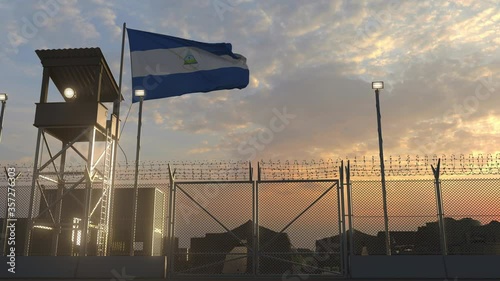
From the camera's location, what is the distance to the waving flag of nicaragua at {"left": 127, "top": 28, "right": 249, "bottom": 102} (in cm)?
1748

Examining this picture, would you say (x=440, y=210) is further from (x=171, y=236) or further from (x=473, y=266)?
(x=171, y=236)

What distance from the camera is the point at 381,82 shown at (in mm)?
15602

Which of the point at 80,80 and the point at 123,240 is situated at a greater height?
the point at 80,80

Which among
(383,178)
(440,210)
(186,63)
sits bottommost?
(440,210)

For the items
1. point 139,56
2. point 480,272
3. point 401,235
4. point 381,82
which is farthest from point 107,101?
point 480,272

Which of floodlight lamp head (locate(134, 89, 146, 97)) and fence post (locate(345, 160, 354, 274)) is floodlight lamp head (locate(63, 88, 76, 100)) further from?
fence post (locate(345, 160, 354, 274))

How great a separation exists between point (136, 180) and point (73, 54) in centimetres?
643

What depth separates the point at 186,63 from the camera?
17766mm

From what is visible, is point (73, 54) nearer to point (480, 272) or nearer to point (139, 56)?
point (139, 56)

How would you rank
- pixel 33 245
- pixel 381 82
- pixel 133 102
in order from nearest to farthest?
pixel 381 82 < pixel 133 102 < pixel 33 245

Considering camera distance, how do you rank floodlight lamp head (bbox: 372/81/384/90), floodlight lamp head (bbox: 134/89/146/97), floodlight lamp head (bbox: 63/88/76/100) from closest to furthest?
floodlight lamp head (bbox: 372/81/384/90) → floodlight lamp head (bbox: 134/89/146/97) → floodlight lamp head (bbox: 63/88/76/100)

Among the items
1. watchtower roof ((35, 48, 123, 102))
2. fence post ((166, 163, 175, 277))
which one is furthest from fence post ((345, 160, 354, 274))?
watchtower roof ((35, 48, 123, 102))

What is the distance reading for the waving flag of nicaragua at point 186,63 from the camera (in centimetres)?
1748

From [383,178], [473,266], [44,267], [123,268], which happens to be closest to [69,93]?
[44,267]
